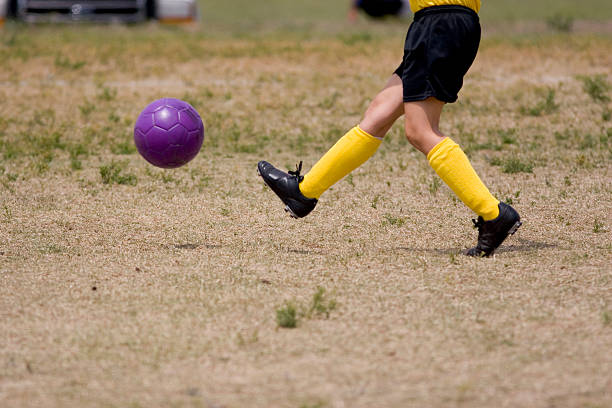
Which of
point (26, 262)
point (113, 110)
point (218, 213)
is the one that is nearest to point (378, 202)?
point (218, 213)

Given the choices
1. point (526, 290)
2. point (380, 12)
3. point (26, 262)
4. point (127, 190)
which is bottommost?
point (380, 12)

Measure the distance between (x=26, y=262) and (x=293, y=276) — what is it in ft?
5.39

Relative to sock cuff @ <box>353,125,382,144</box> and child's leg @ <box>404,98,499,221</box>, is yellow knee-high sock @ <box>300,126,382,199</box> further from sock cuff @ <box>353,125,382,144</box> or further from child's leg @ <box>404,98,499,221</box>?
child's leg @ <box>404,98,499,221</box>

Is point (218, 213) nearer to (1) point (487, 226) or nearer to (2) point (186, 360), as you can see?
(1) point (487, 226)

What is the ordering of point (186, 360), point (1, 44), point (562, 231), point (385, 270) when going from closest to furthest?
point (186, 360), point (385, 270), point (562, 231), point (1, 44)

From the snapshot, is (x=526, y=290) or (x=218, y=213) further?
(x=218, y=213)

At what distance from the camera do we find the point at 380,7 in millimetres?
18594

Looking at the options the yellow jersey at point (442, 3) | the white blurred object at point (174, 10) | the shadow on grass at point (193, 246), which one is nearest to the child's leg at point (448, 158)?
the yellow jersey at point (442, 3)

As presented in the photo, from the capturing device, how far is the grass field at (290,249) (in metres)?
3.85

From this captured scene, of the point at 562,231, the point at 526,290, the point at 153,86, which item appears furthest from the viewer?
the point at 153,86

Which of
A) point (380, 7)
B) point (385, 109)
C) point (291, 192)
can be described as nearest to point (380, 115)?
point (385, 109)

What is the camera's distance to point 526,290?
4902 mm

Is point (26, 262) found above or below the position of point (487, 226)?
below

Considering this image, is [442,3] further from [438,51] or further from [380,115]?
[380,115]
